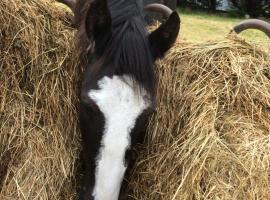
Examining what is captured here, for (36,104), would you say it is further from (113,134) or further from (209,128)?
(209,128)

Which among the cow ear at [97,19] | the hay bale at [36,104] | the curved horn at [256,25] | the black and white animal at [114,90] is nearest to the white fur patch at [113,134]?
the black and white animal at [114,90]

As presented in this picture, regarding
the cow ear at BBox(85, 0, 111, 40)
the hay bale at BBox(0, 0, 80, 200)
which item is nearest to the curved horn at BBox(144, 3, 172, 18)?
the hay bale at BBox(0, 0, 80, 200)

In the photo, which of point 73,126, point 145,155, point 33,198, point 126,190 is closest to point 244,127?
point 145,155

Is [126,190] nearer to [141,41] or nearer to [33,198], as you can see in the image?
[33,198]

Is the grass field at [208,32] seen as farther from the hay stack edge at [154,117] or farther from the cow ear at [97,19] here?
the cow ear at [97,19]

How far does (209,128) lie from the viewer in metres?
2.56

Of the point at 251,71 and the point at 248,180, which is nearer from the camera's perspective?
the point at 248,180

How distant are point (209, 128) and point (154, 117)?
0.31m

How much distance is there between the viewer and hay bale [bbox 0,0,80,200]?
2.59 meters

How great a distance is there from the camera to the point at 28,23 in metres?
2.78

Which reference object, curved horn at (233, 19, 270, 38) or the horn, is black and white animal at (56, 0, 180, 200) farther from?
curved horn at (233, 19, 270, 38)

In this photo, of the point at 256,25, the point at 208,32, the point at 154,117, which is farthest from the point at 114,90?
the point at 208,32

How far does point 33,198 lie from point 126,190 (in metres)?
0.50

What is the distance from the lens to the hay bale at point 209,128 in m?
2.40
